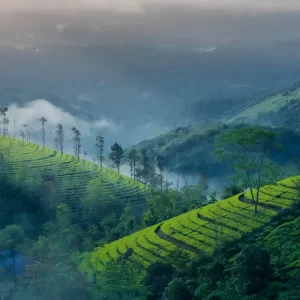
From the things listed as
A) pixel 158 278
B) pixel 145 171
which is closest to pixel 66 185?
pixel 145 171

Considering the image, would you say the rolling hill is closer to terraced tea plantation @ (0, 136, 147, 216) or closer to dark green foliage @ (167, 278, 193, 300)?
terraced tea plantation @ (0, 136, 147, 216)

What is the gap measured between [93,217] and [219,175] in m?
91.7

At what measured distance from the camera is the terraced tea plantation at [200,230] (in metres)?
49.8

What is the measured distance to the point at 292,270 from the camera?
38.7 m

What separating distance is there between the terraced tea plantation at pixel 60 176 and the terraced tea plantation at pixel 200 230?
30787 millimetres

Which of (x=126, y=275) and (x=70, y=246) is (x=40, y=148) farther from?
(x=126, y=275)

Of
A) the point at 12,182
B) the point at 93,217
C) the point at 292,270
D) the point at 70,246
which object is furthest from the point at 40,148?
the point at 292,270

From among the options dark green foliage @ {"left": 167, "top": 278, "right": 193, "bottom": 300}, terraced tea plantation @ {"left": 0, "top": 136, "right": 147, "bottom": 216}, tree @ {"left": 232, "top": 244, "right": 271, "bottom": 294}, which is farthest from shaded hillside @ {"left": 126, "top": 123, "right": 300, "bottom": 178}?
dark green foliage @ {"left": 167, "top": 278, "right": 193, "bottom": 300}

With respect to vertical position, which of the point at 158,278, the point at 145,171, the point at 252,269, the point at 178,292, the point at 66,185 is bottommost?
the point at 66,185

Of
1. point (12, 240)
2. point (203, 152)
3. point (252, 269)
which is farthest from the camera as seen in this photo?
point (203, 152)

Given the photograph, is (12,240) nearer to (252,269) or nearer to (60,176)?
(60,176)

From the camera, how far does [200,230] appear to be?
53125mm

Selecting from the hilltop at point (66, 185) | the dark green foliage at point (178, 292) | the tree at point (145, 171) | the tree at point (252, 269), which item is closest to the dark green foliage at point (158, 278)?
the dark green foliage at point (178, 292)

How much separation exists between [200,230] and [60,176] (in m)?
49.1
